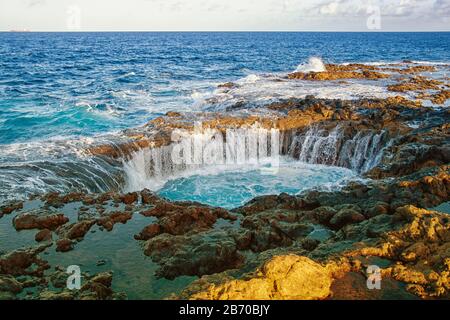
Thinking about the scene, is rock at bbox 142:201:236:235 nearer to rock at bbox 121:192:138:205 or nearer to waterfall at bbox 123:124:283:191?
rock at bbox 121:192:138:205

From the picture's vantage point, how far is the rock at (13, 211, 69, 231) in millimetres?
9125

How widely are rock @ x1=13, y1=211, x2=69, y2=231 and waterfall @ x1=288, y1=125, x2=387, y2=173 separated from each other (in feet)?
38.2

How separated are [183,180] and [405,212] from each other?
993 cm

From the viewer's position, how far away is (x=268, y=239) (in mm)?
8266

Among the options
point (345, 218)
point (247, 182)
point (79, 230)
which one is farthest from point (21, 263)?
point (247, 182)

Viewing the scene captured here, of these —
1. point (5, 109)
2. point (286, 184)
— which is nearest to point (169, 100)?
point (5, 109)

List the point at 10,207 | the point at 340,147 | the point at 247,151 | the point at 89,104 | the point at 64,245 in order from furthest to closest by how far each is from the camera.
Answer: the point at 89,104, the point at 247,151, the point at 340,147, the point at 10,207, the point at 64,245

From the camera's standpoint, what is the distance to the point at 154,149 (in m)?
16.5

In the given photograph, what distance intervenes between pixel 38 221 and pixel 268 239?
5357 millimetres

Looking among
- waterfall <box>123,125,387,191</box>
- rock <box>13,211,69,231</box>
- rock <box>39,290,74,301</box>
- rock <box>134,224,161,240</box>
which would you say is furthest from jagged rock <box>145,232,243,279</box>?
waterfall <box>123,125,387,191</box>

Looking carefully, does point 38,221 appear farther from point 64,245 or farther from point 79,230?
point 64,245

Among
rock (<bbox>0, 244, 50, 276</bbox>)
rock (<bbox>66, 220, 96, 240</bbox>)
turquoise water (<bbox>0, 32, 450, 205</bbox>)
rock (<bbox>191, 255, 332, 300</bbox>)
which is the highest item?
turquoise water (<bbox>0, 32, 450, 205</bbox>)

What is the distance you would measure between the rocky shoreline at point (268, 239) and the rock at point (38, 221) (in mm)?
23
